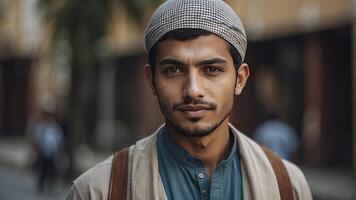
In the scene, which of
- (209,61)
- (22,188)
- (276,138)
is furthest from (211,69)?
(22,188)

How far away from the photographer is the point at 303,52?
57.0ft

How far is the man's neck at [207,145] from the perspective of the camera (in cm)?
223

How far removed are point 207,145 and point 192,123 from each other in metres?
0.12

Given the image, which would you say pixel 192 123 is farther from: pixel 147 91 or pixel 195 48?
pixel 147 91

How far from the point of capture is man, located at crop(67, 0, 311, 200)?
215 cm

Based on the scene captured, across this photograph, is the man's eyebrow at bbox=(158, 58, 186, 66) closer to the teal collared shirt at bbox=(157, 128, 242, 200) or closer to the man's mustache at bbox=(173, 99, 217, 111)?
the man's mustache at bbox=(173, 99, 217, 111)

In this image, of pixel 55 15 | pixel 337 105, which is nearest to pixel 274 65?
pixel 337 105

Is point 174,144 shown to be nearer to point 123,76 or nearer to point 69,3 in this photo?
point 69,3

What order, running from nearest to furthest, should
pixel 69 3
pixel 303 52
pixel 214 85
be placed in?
pixel 214 85 < pixel 69 3 < pixel 303 52

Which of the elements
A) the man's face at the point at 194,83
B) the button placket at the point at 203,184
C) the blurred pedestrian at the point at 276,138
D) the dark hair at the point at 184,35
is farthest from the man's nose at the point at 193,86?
the blurred pedestrian at the point at 276,138

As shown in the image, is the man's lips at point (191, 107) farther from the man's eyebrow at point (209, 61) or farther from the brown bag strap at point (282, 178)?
the brown bag strap at point (282, 178)

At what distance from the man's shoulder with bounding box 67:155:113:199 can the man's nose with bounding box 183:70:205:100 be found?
357 mm

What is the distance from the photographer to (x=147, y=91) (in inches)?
886

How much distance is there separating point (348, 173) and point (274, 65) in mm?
4122
